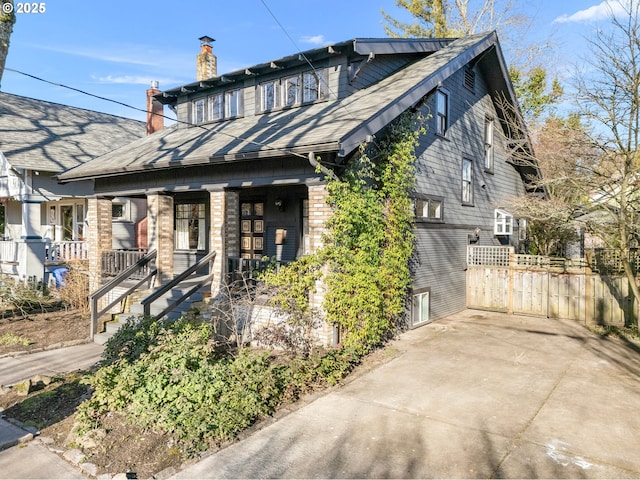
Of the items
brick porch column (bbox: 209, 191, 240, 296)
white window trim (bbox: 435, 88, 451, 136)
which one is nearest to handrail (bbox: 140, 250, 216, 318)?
brick porch column (bbox: 209, 191, 240, 296)

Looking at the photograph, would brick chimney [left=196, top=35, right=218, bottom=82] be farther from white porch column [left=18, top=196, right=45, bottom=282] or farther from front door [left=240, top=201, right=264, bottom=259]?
white porch column [left=18, top=196, right=45, bottom=282]

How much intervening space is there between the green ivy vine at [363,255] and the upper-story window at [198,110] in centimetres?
764

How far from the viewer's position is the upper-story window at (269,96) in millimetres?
12570

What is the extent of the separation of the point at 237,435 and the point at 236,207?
603cm

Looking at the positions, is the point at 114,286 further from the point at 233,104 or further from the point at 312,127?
the point at 233,104

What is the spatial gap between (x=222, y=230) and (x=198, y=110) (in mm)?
6542

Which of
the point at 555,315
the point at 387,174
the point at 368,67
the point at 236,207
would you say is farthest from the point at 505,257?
the point at 236,207

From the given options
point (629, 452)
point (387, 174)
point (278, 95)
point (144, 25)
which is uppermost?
point (144, 25)

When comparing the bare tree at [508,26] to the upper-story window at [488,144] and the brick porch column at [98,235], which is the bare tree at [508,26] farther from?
the brick porch column at [98,235]

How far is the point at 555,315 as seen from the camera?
12.0 meters

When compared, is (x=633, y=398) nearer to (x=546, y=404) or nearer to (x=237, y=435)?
(x=546, y=404)

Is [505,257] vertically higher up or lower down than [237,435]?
higher up

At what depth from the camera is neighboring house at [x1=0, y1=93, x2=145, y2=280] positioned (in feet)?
49.2

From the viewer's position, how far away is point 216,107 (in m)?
14.0
